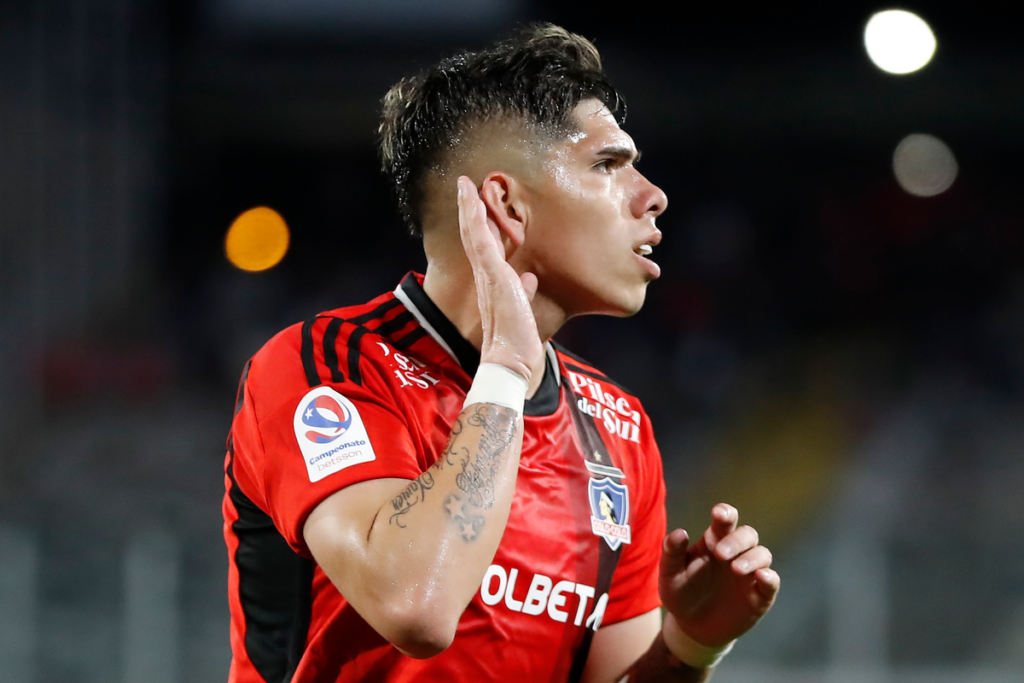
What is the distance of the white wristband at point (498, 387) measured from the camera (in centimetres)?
170

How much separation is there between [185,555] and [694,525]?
9.79 ft

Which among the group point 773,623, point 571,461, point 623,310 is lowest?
point 773,623

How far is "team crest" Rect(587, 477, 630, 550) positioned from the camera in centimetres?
212

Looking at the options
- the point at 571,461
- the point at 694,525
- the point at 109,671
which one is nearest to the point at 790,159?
the point at 694,525

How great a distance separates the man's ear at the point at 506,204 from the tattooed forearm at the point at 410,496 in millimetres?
628

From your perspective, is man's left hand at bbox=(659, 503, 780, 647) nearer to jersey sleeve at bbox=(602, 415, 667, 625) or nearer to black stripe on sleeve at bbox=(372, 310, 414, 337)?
jersey sleeve at bbox=(602, 415, 667, 625)

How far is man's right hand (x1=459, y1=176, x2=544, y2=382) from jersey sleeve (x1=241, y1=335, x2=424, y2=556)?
0.75 ft

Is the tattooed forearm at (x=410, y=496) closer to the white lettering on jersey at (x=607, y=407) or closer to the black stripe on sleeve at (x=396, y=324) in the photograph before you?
the black stripe on sleeve at (x=396, y=324)

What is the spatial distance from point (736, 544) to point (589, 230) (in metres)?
0.71

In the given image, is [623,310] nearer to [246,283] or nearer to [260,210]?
[246,283]

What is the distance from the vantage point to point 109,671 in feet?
16.1

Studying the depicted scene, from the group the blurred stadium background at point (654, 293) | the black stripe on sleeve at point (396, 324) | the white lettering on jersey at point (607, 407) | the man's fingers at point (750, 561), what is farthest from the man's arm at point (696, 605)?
the blurred stadium background at point (654, 293)

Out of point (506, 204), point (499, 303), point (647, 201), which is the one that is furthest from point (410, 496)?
point (647, 201)

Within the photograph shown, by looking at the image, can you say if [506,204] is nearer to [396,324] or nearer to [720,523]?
[396,324]
